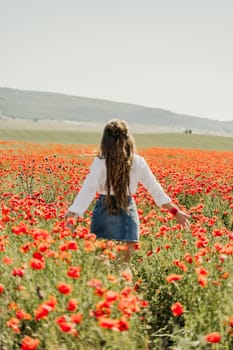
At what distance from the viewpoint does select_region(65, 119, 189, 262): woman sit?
187 inches

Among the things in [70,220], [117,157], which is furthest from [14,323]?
[117,157]

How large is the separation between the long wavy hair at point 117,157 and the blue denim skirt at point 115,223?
85 millimetres

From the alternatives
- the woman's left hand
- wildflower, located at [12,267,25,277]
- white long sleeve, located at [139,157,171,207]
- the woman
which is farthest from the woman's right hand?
the woman's left hand

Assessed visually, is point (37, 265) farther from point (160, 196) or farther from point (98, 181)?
point (160, 196)

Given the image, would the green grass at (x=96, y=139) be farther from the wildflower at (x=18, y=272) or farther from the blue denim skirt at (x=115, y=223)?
the wildflower at (x=18, y=272)

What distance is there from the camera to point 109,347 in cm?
339

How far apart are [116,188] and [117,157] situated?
0.92ft

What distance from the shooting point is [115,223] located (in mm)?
4918

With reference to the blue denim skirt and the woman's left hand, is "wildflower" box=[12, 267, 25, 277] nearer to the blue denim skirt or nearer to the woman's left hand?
the blue denim skirt

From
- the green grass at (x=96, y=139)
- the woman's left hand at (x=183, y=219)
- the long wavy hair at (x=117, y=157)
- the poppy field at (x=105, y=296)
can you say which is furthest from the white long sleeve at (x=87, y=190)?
the green grass at (x=96, y=139)

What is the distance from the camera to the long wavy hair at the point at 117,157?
4.74 metres

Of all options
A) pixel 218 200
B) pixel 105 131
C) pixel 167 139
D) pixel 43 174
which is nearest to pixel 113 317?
pixel 105 131

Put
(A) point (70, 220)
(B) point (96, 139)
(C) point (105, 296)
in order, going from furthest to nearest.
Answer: (B) point (96, 139), (A) point (70, 220), (C) point (105, 296)

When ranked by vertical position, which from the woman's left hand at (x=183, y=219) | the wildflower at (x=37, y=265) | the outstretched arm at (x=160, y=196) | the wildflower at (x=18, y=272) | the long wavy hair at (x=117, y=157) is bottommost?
the wildflower at (x=18, y=272)
